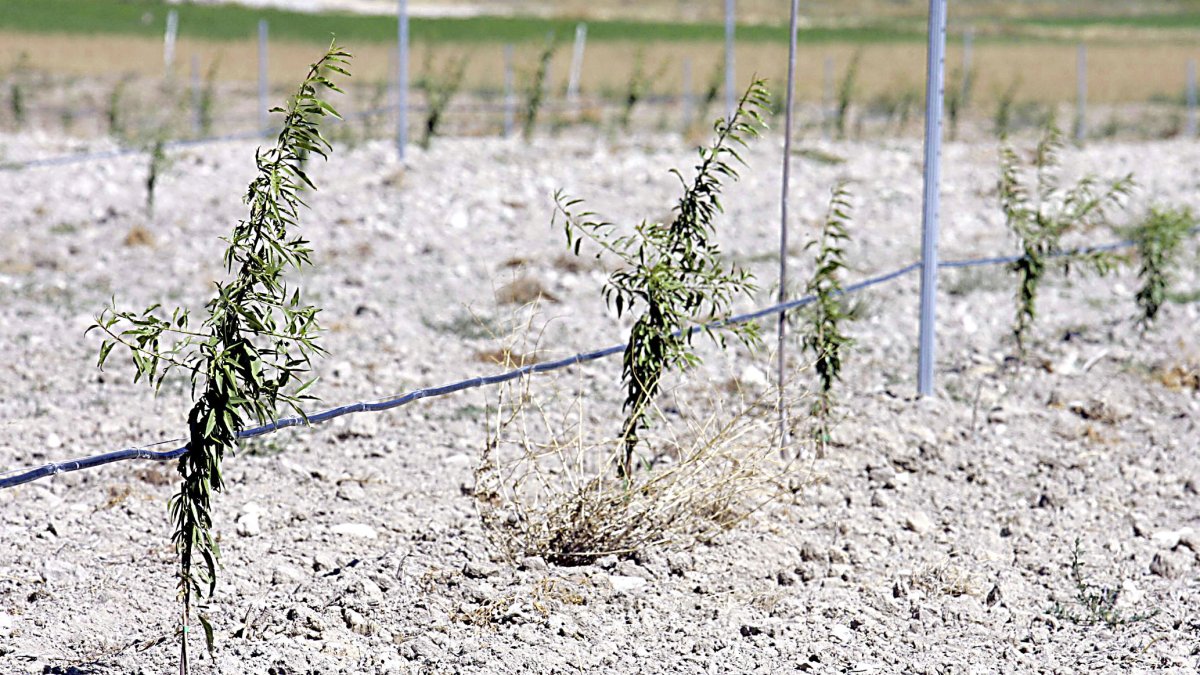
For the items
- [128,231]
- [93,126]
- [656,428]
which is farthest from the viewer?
[93,126]

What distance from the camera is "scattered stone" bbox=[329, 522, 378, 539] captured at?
4.64 meters

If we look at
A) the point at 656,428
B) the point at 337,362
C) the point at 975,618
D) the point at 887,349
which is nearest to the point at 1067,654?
the point at 975,618

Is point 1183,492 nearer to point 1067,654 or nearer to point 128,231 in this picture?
point 1067,654

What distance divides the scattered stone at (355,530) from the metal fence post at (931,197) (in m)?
2.64

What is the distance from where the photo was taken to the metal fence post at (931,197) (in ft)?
19.1

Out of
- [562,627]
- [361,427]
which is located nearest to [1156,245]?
[361,427]

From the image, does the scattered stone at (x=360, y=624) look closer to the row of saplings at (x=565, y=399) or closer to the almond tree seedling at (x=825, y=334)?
the row of saplings at (x=565, y=399)

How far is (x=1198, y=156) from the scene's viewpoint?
45.7 feet

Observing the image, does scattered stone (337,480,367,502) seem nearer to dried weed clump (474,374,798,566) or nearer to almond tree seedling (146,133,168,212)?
dried weed clump (474,374,798,566)

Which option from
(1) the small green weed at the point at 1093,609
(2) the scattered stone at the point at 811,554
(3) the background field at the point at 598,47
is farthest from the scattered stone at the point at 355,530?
(3) the background field at the point at 598,47

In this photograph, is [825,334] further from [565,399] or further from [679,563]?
[679,563]

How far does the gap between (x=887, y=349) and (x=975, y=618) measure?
10.2 feet

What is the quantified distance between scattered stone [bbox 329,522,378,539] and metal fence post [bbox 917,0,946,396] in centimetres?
264

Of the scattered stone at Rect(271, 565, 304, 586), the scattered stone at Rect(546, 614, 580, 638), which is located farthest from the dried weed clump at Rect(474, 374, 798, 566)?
the scattered stone at Rect(271, 565, 304, 586)
